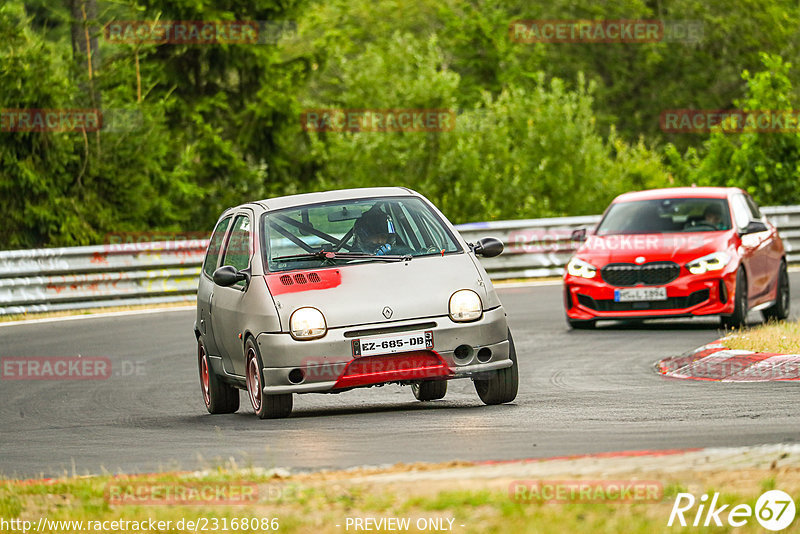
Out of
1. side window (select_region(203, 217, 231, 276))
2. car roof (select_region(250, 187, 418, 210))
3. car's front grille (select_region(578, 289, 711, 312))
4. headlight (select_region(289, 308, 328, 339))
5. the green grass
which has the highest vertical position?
car roof (select_region(250, 187, 418, 210))

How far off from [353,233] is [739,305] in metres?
6.90

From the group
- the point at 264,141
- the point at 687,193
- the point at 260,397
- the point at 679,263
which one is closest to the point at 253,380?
the point at 260,397

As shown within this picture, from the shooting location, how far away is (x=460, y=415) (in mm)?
9688

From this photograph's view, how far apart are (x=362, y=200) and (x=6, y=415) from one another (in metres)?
3.49

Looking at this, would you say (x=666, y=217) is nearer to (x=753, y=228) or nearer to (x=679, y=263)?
(x=753, y=228)

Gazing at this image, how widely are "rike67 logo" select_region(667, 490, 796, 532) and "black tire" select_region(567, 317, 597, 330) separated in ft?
37.4

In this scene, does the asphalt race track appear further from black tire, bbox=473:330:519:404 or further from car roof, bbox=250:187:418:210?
car roof, bbox=250:187:418:210

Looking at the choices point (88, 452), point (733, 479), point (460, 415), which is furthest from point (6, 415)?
point (733, 479)

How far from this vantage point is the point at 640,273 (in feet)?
54.0

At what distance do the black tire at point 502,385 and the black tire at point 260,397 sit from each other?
140cm

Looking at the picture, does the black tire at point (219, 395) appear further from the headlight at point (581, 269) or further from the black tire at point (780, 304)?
the black tire at point (780, 304)

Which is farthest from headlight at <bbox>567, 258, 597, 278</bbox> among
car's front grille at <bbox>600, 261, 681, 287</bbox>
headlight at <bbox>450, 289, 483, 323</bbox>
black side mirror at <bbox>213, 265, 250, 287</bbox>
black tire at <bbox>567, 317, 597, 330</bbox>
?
black side mirror at <bbox>213, 265, 250, 287</bbox>

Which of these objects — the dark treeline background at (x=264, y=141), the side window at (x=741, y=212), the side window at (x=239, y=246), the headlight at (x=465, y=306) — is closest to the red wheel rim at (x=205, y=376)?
the side window at (x=239, y=246)

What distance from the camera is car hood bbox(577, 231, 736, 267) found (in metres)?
16.4
